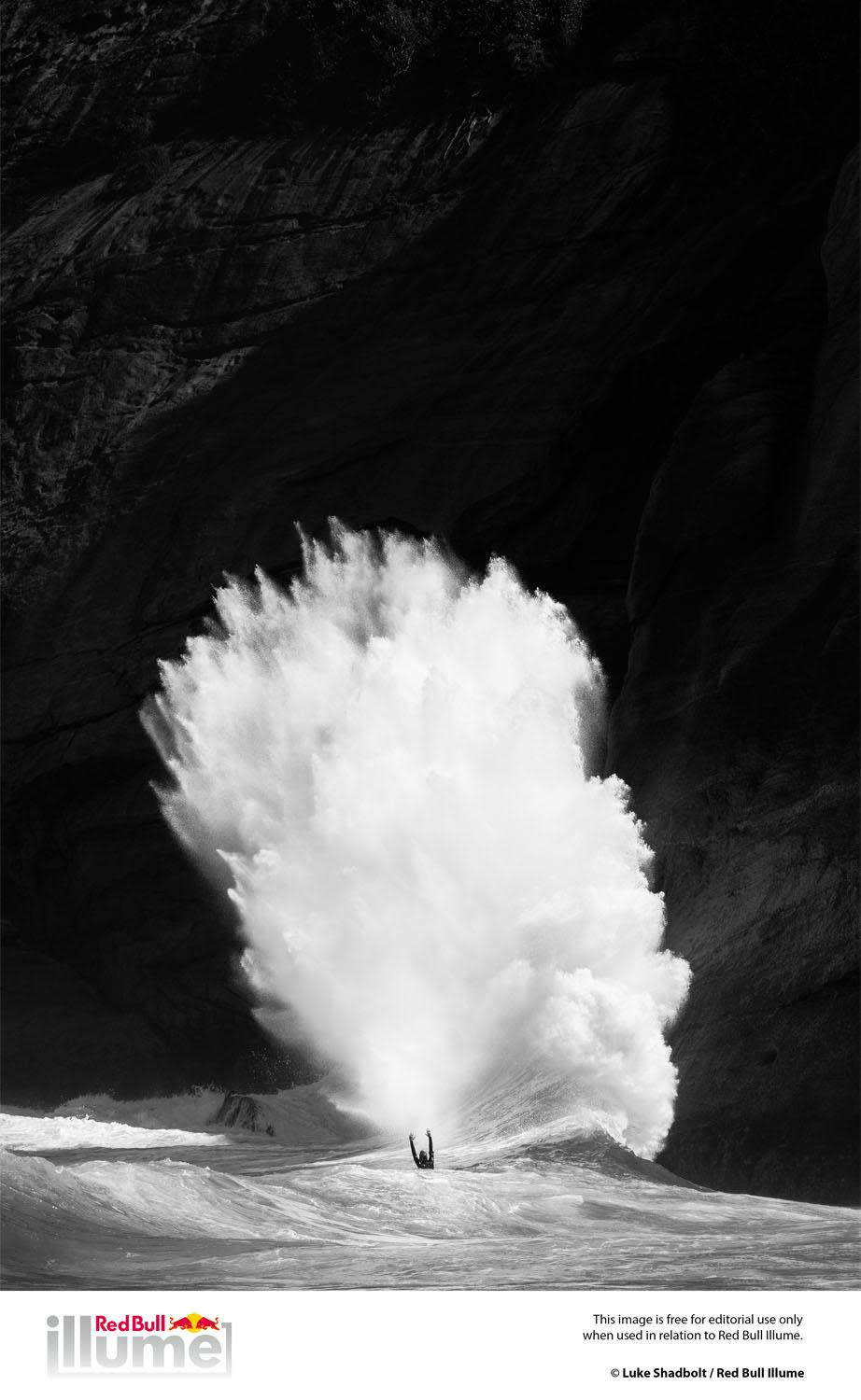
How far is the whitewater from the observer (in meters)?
17.4

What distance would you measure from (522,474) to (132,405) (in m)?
10.1

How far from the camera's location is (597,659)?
3177 centimetres

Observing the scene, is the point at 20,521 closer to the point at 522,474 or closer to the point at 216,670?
the point at 216,670

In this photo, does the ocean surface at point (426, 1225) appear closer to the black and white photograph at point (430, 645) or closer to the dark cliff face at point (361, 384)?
the black and white photograph at point (430, 645)

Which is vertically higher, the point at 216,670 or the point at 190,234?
the point at 190,234

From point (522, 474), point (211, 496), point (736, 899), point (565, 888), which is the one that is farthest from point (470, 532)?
point (736, 899)

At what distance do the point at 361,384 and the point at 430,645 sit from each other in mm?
6932
